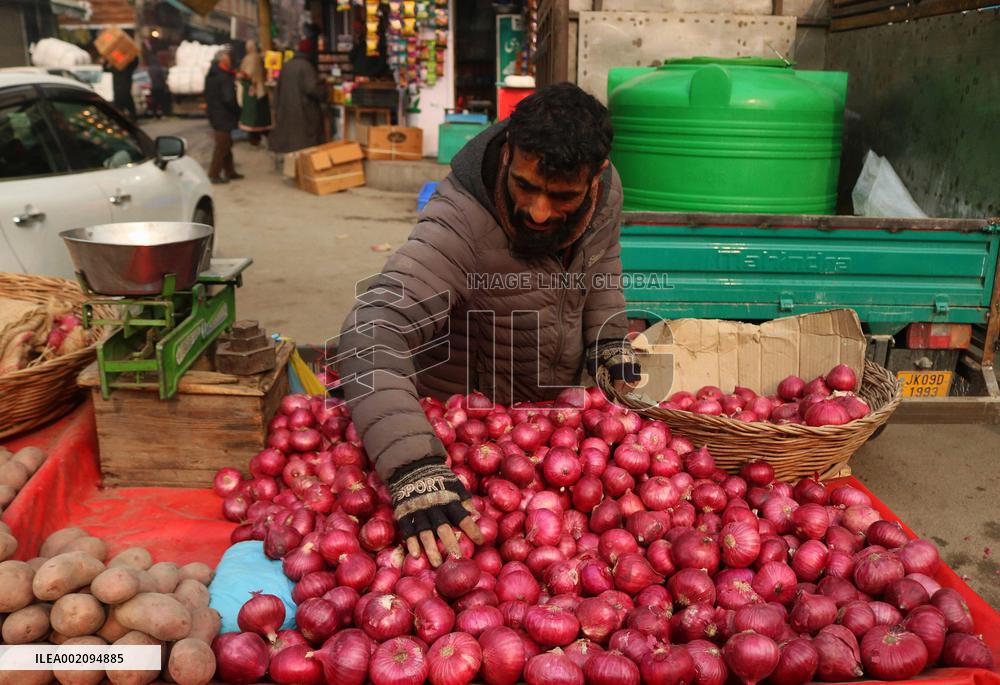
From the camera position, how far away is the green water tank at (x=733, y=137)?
4.39m

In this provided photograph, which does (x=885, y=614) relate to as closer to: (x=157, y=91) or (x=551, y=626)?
(x=551, y=626)

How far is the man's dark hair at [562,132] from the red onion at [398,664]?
1.25 m

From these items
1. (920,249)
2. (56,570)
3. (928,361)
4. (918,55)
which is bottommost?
(928,361)

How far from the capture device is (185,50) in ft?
95.3

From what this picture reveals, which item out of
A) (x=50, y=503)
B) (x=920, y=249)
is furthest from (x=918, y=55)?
(x=50, y=503)

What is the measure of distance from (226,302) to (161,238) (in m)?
0.43

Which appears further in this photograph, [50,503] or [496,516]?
[50,503]

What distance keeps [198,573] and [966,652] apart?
202 cm

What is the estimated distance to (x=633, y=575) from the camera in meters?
2.15

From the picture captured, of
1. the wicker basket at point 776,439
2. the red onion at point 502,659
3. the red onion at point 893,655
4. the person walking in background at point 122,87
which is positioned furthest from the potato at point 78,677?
the person walking in background at point 122,87

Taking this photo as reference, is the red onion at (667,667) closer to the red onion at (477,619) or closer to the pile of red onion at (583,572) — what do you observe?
the pile of red onion at (583,572)

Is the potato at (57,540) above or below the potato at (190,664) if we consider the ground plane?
below

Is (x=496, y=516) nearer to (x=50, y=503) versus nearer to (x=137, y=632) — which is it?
(x=137, y=632)

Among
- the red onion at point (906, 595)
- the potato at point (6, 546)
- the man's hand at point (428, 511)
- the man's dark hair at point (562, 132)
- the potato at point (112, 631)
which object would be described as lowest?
the red onion at point (906, 595)
